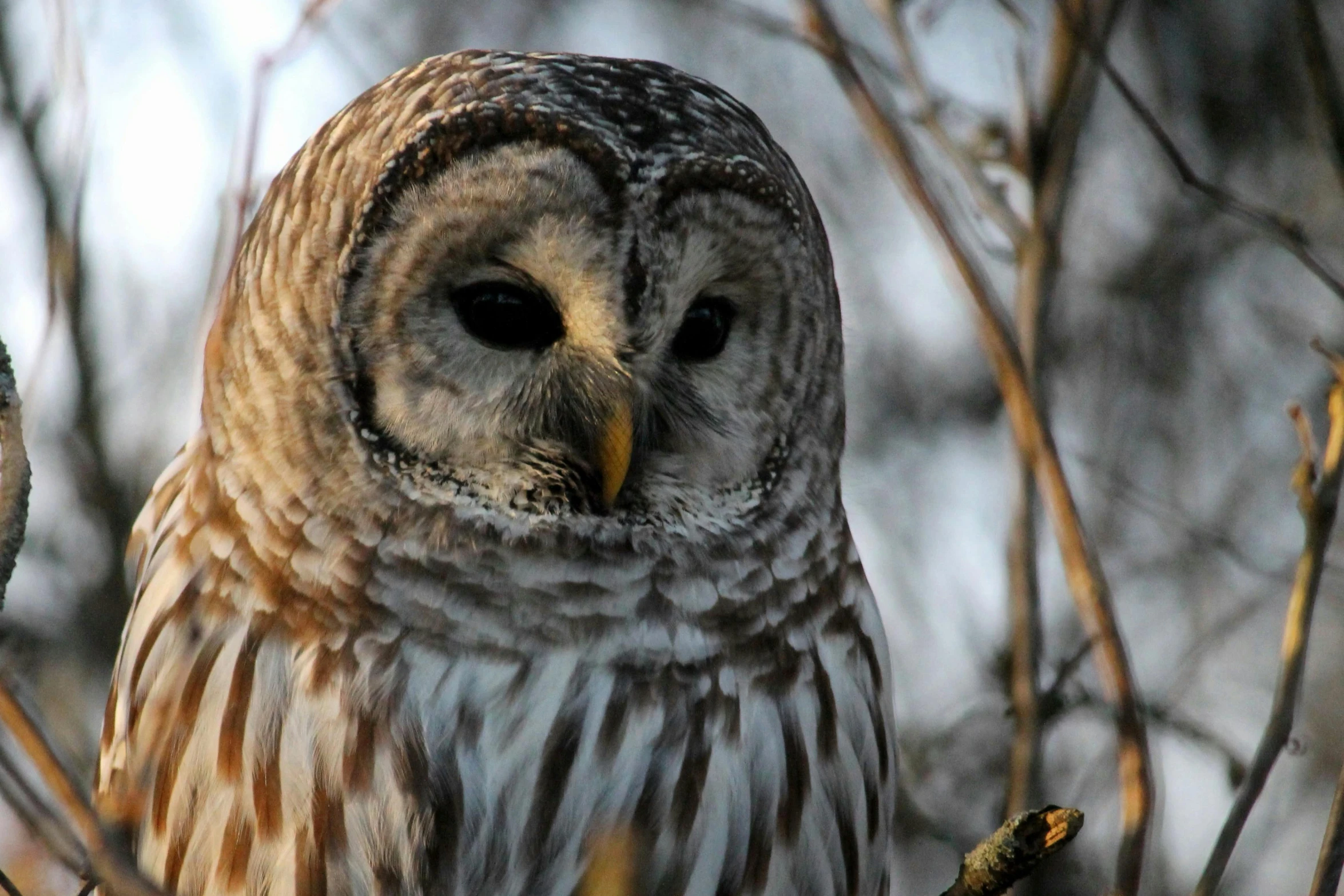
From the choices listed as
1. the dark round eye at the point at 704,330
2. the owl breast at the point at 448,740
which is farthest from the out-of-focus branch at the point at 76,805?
the dark round eye at the point at 704,330

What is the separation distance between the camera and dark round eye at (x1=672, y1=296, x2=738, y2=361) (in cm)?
294

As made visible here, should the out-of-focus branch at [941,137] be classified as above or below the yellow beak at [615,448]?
above

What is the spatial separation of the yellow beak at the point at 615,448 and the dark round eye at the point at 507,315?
0.19m

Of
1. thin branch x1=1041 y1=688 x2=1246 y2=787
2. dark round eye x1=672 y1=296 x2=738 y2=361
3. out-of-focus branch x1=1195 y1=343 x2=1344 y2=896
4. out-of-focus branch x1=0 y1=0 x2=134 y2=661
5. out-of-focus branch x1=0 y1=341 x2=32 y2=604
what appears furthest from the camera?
out-of-focus branch x1=0 y1=0 x2=134 y2=661

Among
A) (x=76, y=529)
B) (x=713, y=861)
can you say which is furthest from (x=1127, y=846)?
(x=76, y=529)

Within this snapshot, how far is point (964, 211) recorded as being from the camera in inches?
152

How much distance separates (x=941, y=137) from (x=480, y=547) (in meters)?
1.43

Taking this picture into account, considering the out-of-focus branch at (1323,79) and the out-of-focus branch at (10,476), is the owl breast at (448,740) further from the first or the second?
the out-of-focus branch at (1323,79)

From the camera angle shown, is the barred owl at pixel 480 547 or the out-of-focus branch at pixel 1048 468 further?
the barred owl at pixel 480 547

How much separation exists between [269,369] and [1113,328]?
503 centimetres

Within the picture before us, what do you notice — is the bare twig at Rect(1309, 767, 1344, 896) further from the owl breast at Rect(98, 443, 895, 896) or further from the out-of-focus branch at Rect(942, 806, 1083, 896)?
the owl breast at Rect(98, 443, 895, 896)

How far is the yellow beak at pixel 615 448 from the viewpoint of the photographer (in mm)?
2754

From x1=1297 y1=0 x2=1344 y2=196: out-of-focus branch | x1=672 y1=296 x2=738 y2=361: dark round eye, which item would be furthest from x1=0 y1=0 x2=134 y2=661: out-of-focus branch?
x1=1297 y1=0 x2=1344 y2=196: out-of-focus branch

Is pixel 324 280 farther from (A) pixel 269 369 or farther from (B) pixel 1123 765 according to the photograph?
(B) pixel 1123 765
